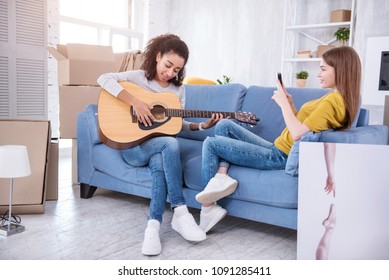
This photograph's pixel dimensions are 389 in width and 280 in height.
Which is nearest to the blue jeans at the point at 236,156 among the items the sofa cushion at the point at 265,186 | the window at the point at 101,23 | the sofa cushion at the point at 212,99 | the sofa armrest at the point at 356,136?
the sofa cushion at the point at 265,186

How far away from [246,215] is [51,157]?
115 centimetres

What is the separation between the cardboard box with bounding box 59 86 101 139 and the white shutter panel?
861 millimetres

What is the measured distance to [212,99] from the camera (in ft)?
8.43

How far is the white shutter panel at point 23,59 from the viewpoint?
3314 millimetres

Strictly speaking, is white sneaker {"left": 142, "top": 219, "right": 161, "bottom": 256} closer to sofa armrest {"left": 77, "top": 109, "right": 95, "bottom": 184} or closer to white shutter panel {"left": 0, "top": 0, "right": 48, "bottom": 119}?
sofa armrest {"left": 77, "top": 109, "right": 95, "bottom": 184}

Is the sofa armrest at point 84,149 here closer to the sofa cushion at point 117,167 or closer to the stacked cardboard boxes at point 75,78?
the sofa cushion at point 117,167

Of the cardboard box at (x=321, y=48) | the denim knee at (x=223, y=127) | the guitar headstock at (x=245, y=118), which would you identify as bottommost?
the denim knee at (x=223, y=127)

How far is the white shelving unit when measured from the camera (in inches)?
172

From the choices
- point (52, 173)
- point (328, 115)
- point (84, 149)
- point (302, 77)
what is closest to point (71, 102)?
point (84, 149)

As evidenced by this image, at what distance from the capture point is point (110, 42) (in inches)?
190

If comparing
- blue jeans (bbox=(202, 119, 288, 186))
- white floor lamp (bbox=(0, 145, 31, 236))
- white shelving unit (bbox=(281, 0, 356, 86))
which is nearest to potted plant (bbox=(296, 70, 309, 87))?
white shelving unit (bbox=(281, 0, 356, 86))

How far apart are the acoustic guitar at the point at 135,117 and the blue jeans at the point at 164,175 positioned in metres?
0.12

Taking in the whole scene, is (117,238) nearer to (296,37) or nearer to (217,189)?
(217,189)
